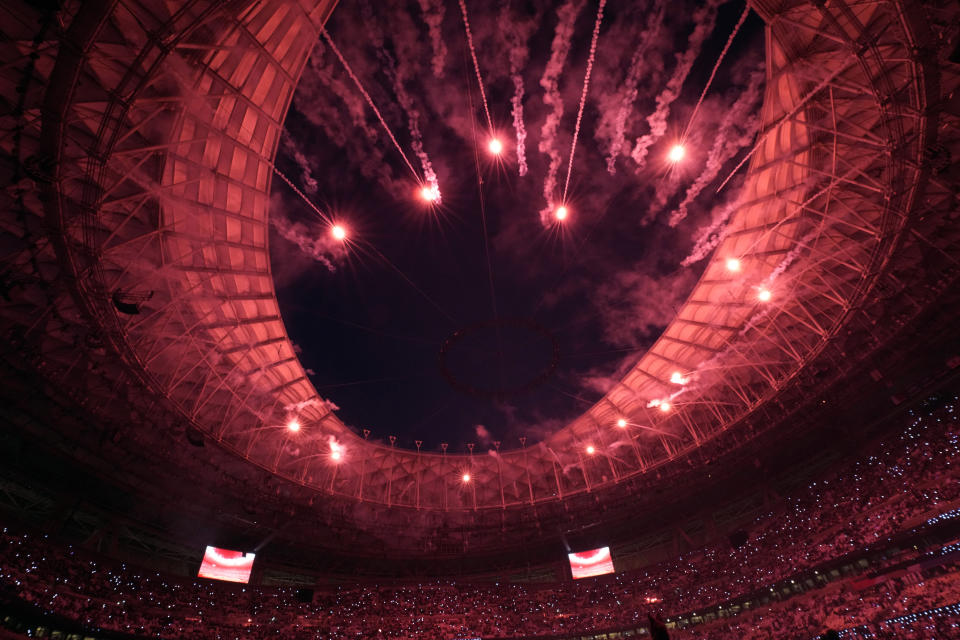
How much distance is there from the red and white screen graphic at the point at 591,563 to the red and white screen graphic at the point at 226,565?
25119 mm

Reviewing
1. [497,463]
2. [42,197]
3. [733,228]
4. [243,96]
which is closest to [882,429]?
[733,228]

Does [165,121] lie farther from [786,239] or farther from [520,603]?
[520,603]

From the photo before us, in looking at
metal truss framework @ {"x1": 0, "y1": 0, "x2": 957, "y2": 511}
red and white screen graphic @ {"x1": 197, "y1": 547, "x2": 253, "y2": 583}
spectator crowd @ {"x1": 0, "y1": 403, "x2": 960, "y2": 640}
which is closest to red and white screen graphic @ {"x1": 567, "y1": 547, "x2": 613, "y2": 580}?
spectator crowd @ {"x1": 0, "y1": 403, "x2": 960, "y2": 640}

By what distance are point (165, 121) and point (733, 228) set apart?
2497 cm

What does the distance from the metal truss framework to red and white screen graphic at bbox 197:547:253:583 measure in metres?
8.46

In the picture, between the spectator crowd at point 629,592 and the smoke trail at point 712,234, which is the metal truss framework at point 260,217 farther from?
the spectator crowd at point 629,592

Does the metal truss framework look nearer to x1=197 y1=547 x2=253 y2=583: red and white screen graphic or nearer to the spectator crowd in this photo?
the spectator crowd

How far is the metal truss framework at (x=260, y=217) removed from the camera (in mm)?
12391

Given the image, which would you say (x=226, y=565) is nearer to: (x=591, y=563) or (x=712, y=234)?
(x=591, y=563)

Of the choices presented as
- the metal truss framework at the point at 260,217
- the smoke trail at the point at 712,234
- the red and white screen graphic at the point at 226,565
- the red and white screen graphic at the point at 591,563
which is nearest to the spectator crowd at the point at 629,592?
the red and white screen graphic at the point at 226,565

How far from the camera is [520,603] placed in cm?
3356

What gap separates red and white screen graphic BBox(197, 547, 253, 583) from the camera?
1139 inches

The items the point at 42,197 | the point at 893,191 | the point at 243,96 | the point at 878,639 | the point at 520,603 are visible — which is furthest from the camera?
the point at 520,603

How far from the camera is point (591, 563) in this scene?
34.2 m
